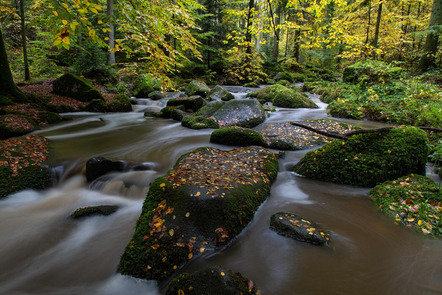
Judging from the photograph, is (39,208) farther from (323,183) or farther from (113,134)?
(323,183)

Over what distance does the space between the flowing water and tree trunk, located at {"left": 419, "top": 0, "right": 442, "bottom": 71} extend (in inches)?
408

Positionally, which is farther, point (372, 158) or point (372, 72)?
point (372, 72)

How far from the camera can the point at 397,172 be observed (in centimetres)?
400

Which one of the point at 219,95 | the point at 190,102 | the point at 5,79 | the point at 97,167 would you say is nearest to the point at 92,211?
the point at 97,167

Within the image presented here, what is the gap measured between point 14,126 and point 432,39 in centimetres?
1721

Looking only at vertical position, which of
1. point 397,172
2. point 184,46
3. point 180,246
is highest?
point 184,46

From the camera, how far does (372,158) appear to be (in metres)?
4.15

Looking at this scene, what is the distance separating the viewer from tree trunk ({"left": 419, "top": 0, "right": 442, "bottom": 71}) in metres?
10.8

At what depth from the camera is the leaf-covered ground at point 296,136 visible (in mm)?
6133

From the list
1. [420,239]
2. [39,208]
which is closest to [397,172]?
[420,239]

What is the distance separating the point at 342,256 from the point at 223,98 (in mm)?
11251

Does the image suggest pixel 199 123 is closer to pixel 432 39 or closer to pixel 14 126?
pixel 14 126

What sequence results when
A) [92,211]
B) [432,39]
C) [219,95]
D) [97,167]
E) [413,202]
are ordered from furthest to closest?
[219,95], [432,39], [97,167], [92,211], [413,202]

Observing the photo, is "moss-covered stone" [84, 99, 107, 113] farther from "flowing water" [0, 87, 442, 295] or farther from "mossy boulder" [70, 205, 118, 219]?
"mossy boulder" [70, 205, 118, 219]
